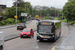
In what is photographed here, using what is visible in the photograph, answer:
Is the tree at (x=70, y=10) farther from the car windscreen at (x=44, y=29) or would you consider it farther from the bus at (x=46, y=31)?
the car windscreen at (x=44, y=29)

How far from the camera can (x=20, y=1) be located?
10331cm

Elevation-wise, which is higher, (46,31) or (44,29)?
(44,29)

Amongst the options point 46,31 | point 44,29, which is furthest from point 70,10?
point 46,31

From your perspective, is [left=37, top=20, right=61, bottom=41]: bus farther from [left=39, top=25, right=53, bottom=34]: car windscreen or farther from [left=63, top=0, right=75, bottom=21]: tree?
[left=63, top=0, right=75, bottom=21]: tree

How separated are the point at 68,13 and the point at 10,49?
65.5m

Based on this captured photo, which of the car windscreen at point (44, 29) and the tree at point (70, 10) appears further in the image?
the tree at point (70, 10)

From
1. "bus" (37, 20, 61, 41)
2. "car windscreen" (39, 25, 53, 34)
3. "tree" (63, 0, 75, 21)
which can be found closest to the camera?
"bus" (37, 20, 61, 41)

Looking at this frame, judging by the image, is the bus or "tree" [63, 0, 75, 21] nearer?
the bus

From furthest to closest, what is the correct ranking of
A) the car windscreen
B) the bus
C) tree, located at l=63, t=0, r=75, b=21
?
tree, located at l=63, t=0, r=75, b=21
the car windscreen
the bus

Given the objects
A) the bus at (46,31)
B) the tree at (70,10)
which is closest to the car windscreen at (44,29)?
the bus at (46,31)

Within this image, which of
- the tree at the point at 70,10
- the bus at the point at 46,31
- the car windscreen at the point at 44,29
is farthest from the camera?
the tree at the point at 70,10

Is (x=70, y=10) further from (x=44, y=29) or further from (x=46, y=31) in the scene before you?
(x=46, y=31)

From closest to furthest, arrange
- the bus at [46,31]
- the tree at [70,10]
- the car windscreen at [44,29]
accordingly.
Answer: the bus at [46,31] < the car windscreen at [44,29] < the tree at [70,10]

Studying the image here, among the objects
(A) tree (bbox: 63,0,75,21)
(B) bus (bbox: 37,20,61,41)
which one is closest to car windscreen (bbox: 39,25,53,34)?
(B) bus (bbox: 37,20,61,41)
